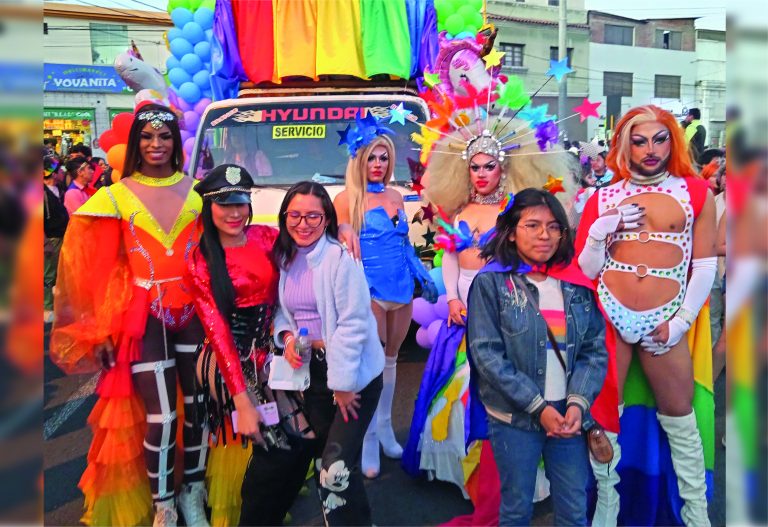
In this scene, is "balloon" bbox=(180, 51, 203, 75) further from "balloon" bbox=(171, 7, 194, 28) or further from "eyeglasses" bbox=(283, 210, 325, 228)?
"eyeglasses" bbox=(283, 210, 325, 228)

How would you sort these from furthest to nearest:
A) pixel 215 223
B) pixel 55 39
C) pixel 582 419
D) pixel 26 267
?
pixel 55 39 < pixel 215 223 < pixel 582 419 < pixel 26 267

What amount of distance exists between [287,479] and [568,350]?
1.24 m

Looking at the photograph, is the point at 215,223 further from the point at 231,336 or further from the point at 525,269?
the point at 525,269

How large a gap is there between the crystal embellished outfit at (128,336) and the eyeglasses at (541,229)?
1541 mm

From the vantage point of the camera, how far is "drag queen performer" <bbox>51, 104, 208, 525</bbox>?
112 inches

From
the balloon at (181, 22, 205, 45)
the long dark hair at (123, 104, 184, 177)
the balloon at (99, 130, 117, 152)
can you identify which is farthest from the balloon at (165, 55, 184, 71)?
the long dark hair at (123, 104, 184, 177)

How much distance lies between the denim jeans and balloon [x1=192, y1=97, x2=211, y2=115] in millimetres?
6847

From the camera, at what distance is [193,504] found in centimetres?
297

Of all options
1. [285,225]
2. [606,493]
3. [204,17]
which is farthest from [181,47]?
[606,493]

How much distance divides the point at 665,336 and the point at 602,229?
A: 548 millimetres

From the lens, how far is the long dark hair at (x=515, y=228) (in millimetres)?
2400

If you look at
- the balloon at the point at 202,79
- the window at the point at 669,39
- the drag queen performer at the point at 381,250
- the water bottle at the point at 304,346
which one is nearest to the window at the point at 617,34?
the window at the point at 669,39

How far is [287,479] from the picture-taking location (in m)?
2.63

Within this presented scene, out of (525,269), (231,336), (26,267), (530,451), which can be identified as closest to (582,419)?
(530,451)
